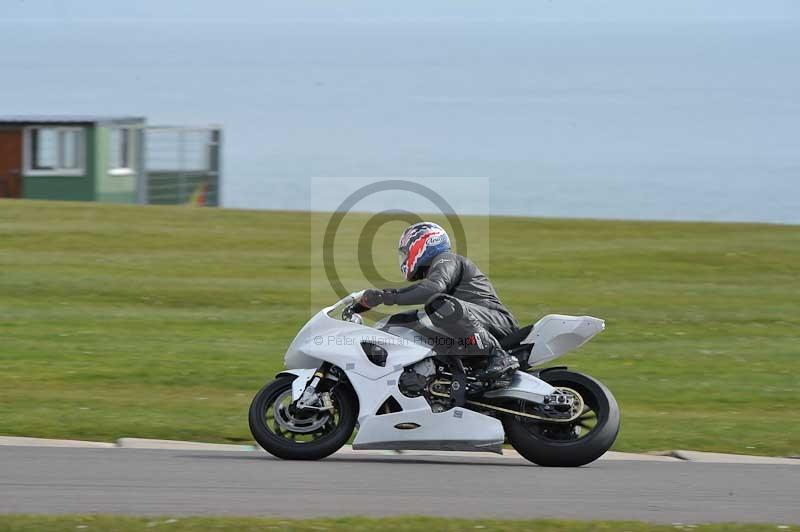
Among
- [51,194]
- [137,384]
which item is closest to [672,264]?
[137,384]

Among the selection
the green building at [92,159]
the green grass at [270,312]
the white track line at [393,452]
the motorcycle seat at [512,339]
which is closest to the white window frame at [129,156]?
the green building at [92,159]

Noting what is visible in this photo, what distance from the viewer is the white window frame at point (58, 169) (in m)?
36.7

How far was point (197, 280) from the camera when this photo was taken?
20.7 m

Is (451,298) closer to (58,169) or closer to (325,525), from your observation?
(325,525)

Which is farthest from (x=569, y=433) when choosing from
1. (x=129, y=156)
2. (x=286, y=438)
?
(x=129, y=156)

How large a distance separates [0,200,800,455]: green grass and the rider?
1.59 m

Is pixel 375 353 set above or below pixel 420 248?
below

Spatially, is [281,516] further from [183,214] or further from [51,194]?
[51,194]

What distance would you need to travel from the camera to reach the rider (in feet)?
31.7

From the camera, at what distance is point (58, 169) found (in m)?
37.4

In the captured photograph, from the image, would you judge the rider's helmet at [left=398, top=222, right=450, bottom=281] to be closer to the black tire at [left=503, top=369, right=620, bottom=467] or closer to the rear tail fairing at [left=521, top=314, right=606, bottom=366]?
the rear tail fairing at [left=521, top=314, right=606, bottom=366]

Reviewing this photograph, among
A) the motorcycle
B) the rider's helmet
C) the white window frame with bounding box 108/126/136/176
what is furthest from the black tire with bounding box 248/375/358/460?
the white window frame with bounding box 108/126/136/176

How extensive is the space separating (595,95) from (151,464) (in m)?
175

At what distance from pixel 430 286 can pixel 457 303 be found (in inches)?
9.8
